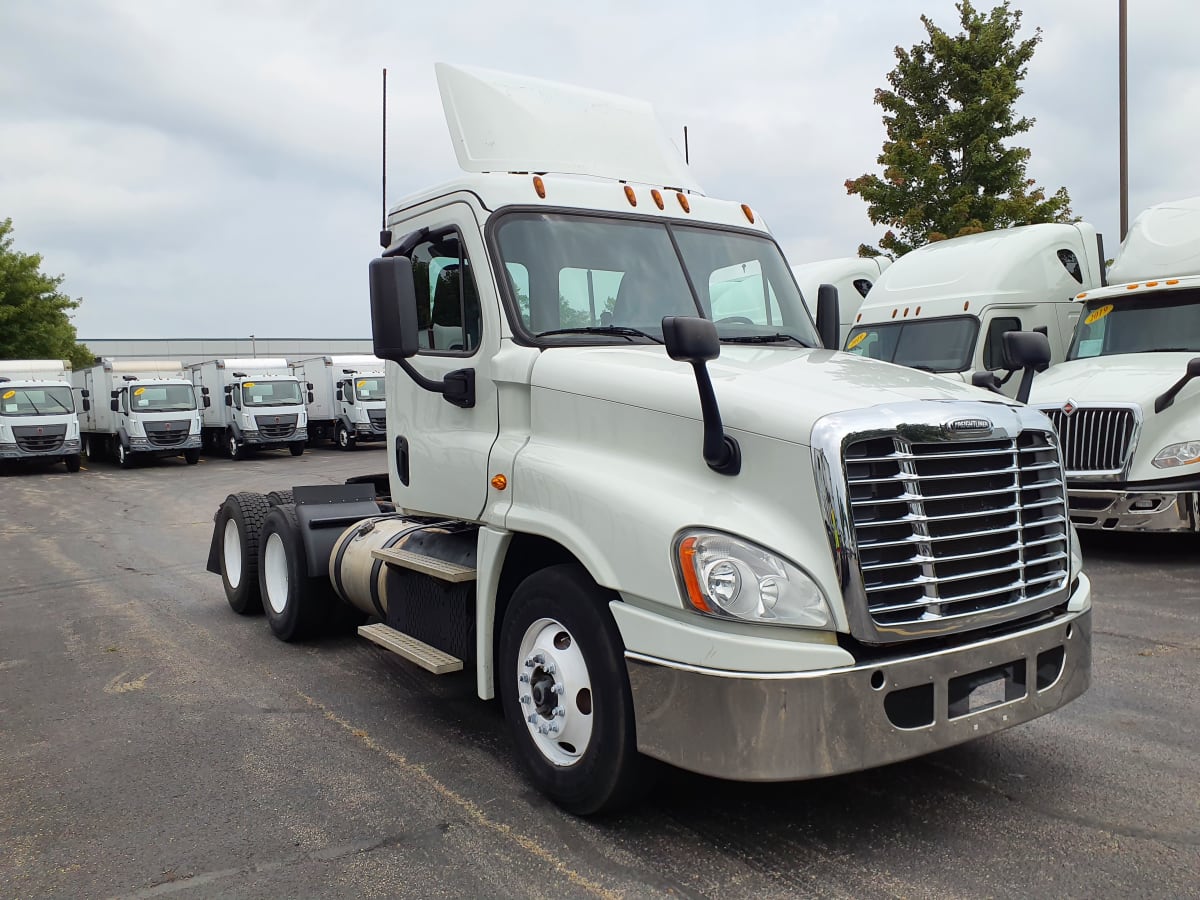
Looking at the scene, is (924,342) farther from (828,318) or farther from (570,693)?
(570,693)

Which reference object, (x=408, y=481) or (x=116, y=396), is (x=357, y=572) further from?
(x=116, y=396)

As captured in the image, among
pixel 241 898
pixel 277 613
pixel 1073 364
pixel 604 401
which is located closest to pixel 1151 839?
pixel 604 401

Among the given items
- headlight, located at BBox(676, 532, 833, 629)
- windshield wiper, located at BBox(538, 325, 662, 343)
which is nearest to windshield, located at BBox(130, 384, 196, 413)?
windshield wiper, located at BBox(538, 325, 662, 343)

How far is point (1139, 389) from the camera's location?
30.7 ft

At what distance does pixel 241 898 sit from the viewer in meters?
3.44

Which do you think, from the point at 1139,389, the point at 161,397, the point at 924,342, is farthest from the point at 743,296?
the point at 161,397

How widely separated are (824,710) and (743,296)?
2.40 metres

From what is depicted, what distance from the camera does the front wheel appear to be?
12.1 ft

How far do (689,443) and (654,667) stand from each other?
2.63 feet

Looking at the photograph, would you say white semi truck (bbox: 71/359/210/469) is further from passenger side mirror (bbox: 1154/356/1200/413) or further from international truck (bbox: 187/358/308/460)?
passenger side mirror (bbox: 1154/356/1200/413)

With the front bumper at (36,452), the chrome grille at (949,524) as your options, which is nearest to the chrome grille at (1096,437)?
the chrome grille at (949,524)

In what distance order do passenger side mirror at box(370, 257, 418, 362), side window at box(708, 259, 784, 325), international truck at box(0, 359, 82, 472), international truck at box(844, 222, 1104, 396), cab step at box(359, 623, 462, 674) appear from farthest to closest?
international truck at box(0, 359, 82, 472), international truck at box(844, 222, 1104, 396), side window at box(708, 259, 784, 325), cab step at box(359, 623, 462, 674), passenger side mirror at box(370, 257, 418, 362)

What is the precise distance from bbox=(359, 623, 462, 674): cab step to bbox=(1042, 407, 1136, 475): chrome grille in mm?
6532

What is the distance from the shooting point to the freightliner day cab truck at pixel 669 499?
3.35 metres
